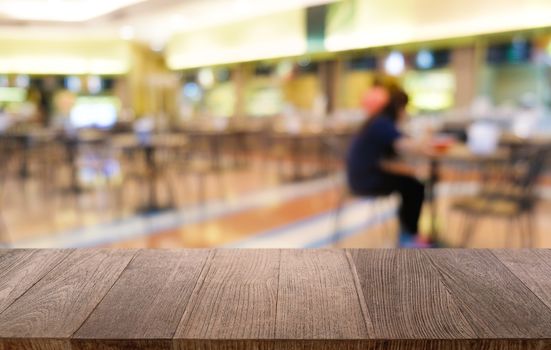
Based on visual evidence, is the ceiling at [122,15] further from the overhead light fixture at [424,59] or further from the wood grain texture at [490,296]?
the wood grain texture at [490,296]

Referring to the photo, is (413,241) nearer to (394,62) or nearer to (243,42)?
(394,62)

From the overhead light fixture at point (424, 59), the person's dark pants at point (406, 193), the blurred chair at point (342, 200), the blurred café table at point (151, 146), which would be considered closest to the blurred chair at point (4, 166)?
the blurred café table at point (151, 146)

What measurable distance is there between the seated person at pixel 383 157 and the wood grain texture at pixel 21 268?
2576mm

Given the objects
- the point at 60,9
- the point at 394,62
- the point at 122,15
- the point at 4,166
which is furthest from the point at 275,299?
the point at 60,9

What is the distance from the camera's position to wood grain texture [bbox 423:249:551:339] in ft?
2.72

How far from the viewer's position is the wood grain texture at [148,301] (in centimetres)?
80

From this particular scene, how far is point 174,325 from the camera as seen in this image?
835 mm

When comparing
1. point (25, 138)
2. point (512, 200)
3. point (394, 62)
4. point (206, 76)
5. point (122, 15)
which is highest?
point (122, 15)

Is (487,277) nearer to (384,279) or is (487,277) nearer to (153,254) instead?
(384,279)

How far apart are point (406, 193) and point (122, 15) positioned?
7.98 meters

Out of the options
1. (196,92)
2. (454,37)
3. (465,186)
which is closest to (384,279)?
(465,186)

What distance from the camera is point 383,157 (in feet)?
11.5

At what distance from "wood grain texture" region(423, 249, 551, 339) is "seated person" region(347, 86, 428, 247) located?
2.27 meters

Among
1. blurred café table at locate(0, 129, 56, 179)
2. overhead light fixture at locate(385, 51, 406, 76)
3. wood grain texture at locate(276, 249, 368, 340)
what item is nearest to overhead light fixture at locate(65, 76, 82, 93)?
blurred café table at locate(0, 129, 56, 179)
